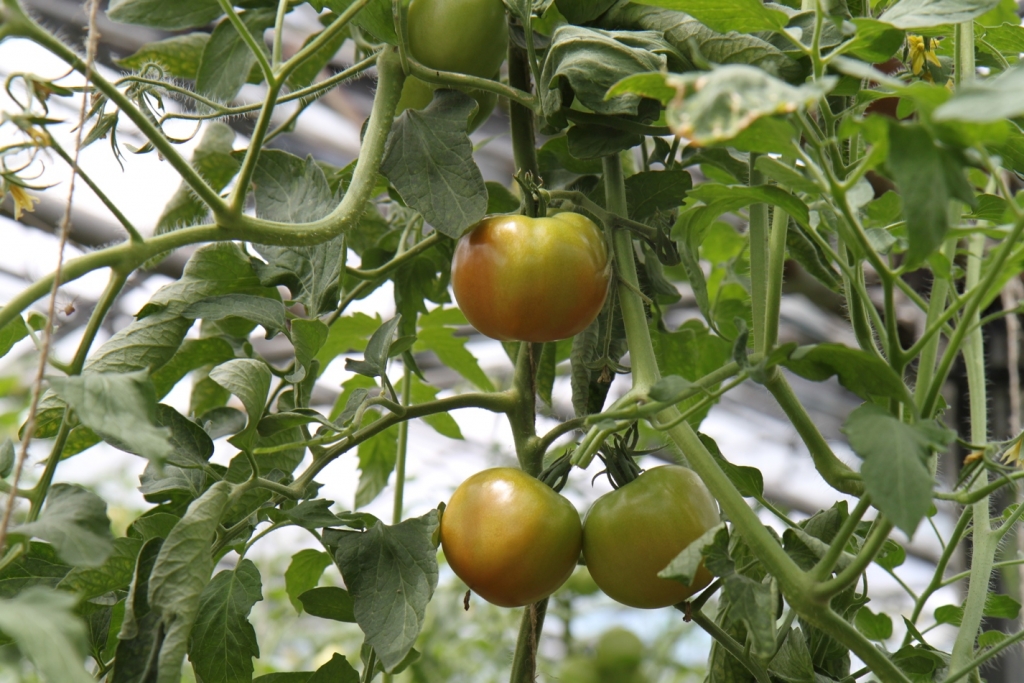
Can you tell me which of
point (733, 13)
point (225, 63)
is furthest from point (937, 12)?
point (225, 63)

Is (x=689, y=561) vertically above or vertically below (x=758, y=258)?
below

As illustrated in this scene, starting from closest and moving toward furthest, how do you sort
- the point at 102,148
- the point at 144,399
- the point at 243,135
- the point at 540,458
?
1. the point at 144,399
2. the point at 540,458
3. the point at 102,148
4. the point at 243,135

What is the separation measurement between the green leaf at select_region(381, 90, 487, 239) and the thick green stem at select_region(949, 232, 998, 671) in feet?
1.00

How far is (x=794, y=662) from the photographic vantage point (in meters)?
0.55

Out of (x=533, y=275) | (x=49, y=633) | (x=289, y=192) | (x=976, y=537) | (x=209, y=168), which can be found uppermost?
(x=209, y=168)

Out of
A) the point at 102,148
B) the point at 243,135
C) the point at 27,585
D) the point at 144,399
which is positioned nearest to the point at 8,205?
the point at 102,148

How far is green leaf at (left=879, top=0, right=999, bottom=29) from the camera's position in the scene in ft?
1.26

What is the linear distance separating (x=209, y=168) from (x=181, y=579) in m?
0.43

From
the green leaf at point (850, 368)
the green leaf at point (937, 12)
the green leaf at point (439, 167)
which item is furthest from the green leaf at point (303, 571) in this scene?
the green leaf at point (937, 12)

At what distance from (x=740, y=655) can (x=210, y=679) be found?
1.02 feet

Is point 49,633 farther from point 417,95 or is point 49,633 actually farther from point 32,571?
point 417,95

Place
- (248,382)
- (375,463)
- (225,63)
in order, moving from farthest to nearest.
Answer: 1. (375,463)
2. (225,63)
3. (248,382)

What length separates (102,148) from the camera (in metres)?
2.04

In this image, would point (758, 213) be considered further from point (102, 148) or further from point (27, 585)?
point (102, 148)
